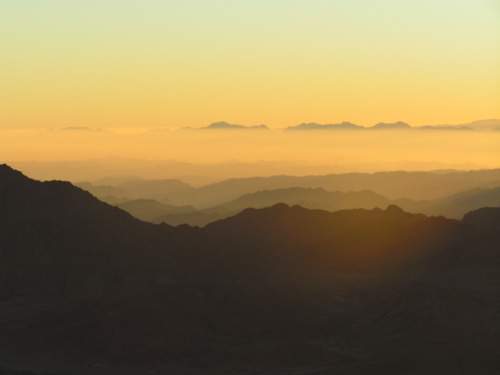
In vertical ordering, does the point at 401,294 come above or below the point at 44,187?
→ below

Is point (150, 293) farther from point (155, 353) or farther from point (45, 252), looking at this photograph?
point (45, 252)

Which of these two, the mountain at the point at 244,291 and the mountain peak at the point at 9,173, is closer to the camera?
the mountain at the point at 244,291

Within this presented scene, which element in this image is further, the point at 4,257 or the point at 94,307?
the point at 4,257

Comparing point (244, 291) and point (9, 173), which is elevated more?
point (9, 173)

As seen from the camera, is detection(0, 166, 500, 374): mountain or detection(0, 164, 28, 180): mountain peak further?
detection(0, 164, 28, 180): mountain peak

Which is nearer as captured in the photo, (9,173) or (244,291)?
(244,291)

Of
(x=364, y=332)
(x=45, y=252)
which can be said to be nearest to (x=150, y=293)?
(x=364, y=332)

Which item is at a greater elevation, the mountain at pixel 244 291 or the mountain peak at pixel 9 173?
the mountain peak at pixel 9 173

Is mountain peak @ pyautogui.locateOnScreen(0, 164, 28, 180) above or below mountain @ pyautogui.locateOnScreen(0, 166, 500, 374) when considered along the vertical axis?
above
